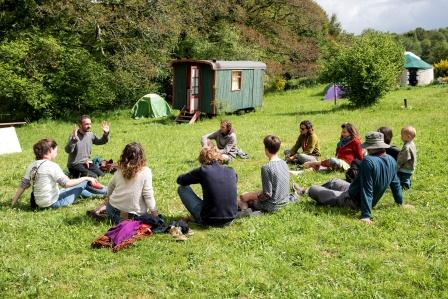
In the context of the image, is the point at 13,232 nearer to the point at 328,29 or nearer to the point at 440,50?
the point at 328,29

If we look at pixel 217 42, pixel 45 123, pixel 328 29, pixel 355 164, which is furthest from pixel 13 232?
pixel 328 29

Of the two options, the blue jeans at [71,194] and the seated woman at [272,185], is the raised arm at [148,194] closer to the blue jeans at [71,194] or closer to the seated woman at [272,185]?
the seated woman at [272,185]

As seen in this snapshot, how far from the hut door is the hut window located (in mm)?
2073

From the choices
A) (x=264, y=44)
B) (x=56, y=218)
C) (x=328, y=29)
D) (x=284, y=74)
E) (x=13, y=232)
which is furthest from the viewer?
(x=328, y=29)

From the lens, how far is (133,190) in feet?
22.2

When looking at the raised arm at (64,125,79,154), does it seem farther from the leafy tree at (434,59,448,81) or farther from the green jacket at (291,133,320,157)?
the leafy tree at (434,59,448,81)

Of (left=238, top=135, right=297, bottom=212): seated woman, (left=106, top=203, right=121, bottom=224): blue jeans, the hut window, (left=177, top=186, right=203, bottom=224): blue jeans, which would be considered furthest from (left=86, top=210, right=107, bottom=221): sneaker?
the hut window

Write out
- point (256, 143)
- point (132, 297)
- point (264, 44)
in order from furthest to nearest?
point (264, 44) → point (256, 143) → point (132, 297)

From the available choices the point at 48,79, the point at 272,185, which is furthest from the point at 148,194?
the point at 48,79

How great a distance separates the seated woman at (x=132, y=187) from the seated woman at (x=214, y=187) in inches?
20.9

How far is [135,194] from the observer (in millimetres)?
6770

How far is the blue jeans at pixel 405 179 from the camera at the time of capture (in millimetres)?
8445

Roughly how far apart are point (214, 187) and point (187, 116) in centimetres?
1760

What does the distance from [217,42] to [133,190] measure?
97.0ft
